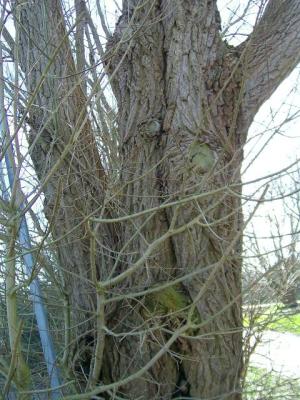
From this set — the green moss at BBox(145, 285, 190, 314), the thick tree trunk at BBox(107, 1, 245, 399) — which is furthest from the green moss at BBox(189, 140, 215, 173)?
the green moss at BBox(145, 285, 190, 314)

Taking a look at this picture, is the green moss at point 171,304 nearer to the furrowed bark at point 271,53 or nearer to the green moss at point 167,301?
the green moss at point 167,301

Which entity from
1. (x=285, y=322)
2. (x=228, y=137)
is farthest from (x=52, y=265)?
(x=285, y=322)

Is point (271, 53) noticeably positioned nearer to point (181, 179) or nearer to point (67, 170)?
point (181, 179)

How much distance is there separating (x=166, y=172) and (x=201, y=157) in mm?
288

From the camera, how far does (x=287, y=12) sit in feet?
13.6

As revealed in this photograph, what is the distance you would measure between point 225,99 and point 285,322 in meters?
2.33

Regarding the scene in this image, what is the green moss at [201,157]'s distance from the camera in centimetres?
373

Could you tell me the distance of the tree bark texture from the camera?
373 cm

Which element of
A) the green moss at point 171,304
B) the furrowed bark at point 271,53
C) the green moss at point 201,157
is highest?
Result: the furrowed bark at point 271,53

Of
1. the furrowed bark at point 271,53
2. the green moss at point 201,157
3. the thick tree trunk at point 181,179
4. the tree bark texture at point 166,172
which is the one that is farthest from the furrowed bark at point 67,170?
the furrowed bark at point 271,53

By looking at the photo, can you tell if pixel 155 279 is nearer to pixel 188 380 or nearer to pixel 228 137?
pixel 188 380

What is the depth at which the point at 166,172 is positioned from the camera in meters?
3.89

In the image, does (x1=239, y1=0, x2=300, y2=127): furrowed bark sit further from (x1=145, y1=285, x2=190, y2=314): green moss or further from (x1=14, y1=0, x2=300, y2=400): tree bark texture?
(x1=145, y1=285, x2=190, y2=314): green moss

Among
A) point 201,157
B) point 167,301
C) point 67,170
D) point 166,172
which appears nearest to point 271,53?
point 201,157
